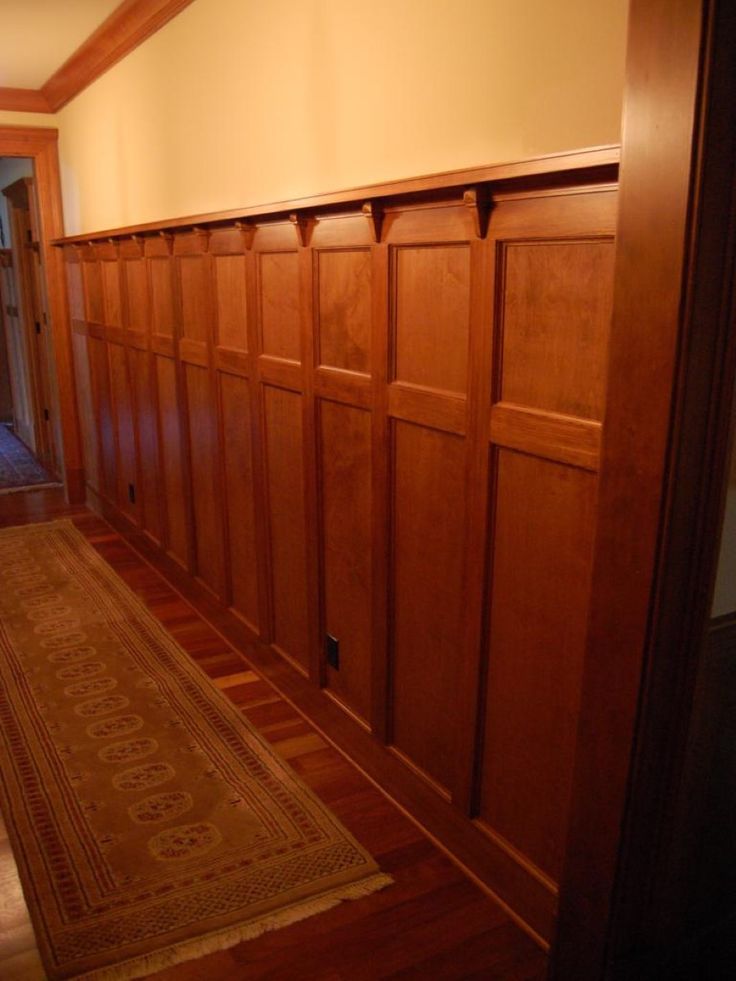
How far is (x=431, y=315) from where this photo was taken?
2.03m

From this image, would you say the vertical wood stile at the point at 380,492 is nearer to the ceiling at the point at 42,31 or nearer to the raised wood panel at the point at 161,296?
the raised wood panel at the point at 161,296

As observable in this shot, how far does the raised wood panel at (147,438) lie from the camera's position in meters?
4.14

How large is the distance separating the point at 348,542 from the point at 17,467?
4.86 m

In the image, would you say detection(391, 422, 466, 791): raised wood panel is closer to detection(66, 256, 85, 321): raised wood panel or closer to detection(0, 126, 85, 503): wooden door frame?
detection(66, 256, 85, 321): raised wood panel

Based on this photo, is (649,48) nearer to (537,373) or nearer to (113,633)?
(537,373)

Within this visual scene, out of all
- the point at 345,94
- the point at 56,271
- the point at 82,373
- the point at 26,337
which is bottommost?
the point at 82,373

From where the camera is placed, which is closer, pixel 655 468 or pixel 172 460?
pixel 655 468

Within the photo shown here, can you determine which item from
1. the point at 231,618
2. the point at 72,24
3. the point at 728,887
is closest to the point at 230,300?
the point at 231,618

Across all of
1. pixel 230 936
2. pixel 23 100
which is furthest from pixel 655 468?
pixel 23 100

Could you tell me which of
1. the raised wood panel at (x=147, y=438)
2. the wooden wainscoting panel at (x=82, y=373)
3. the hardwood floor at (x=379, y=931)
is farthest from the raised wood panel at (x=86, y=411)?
the hardwood floor at (x=379, y=931)

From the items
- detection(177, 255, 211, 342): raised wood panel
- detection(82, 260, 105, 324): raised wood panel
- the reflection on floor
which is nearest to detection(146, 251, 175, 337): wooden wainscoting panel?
detection(177, 255, 211, 342): raised wood panel

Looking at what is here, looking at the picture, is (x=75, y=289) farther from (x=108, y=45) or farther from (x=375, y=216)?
(x=375, y=216)

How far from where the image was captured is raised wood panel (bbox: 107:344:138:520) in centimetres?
452

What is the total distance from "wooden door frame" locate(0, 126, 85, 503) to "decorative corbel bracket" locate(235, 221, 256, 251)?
3024mm
